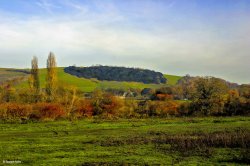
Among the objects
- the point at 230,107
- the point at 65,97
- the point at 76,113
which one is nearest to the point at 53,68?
the point at 65,97

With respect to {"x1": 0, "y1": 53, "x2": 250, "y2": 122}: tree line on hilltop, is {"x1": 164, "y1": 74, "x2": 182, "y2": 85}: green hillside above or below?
above

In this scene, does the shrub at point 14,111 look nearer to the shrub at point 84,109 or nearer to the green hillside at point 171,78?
the shrub at point 84,109

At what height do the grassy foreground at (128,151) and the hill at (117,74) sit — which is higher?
the hill at (117,74)

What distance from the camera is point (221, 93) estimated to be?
72.3m

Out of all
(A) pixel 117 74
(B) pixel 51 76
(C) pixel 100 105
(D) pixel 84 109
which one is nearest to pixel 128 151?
(D) pixel 84 109

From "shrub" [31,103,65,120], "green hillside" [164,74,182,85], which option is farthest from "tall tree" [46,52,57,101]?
"green hillside" [164,74,182,85]

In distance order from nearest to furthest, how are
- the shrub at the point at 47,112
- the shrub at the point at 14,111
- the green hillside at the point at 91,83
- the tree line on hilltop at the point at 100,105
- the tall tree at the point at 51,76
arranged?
the shrub at the point at 47,112
the shrub at the point at 14,111
the tree line on hilltop at the point at 100,105
the tall tree at the point at 51,76
the green hillside at the point at 91,83

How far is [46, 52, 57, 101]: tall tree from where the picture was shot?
242ft

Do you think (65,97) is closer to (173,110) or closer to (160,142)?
(173,110)

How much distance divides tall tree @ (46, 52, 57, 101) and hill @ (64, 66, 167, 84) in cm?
9792

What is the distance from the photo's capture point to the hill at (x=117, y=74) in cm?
18140

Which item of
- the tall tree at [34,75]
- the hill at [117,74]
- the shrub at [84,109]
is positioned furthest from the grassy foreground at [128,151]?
the hill at [117,74]

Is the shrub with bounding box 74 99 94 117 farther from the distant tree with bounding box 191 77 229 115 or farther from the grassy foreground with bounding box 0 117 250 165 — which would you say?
the grassy foreground with bounding box 0 117 250 165

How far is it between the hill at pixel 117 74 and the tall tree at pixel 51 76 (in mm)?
97925
